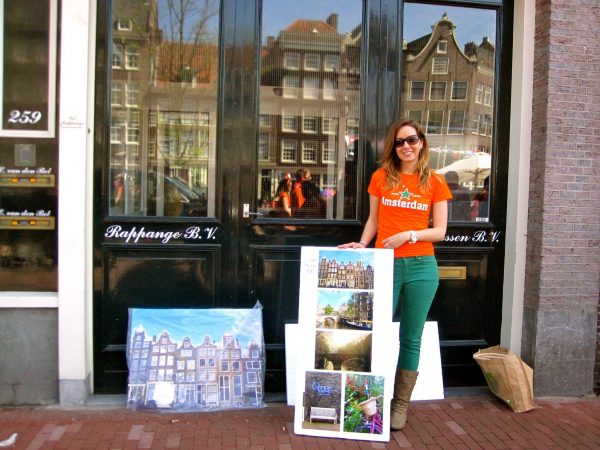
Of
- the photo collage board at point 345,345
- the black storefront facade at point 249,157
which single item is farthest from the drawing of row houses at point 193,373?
the photo collage board at point 345,345

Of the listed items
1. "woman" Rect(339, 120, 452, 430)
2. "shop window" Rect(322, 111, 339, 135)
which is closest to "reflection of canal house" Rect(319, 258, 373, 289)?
"woman" Rect(339, 120, 452, 430)

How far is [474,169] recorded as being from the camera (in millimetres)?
4180

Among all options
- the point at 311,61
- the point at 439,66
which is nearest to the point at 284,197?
the point at 311,61

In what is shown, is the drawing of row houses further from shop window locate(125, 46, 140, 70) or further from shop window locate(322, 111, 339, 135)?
shop window locate(125, 46, 140, 70)

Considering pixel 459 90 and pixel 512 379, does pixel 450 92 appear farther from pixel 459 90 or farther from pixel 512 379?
pixel 512 379

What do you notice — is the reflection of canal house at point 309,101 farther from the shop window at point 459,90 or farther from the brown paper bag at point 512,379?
the brown paper bag at point 512,379

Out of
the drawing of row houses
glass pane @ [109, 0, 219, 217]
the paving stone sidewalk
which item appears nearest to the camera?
the paving stone sidewalk

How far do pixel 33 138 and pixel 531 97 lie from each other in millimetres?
3670

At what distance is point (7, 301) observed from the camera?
359 cm

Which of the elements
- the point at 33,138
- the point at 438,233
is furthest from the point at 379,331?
the point at 33,138

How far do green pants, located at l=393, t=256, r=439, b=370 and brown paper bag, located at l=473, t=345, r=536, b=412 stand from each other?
0.74 m

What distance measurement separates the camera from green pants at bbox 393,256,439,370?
334 cm

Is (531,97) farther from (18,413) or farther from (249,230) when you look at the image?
(18,413)

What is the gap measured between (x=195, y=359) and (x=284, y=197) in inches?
53.0
